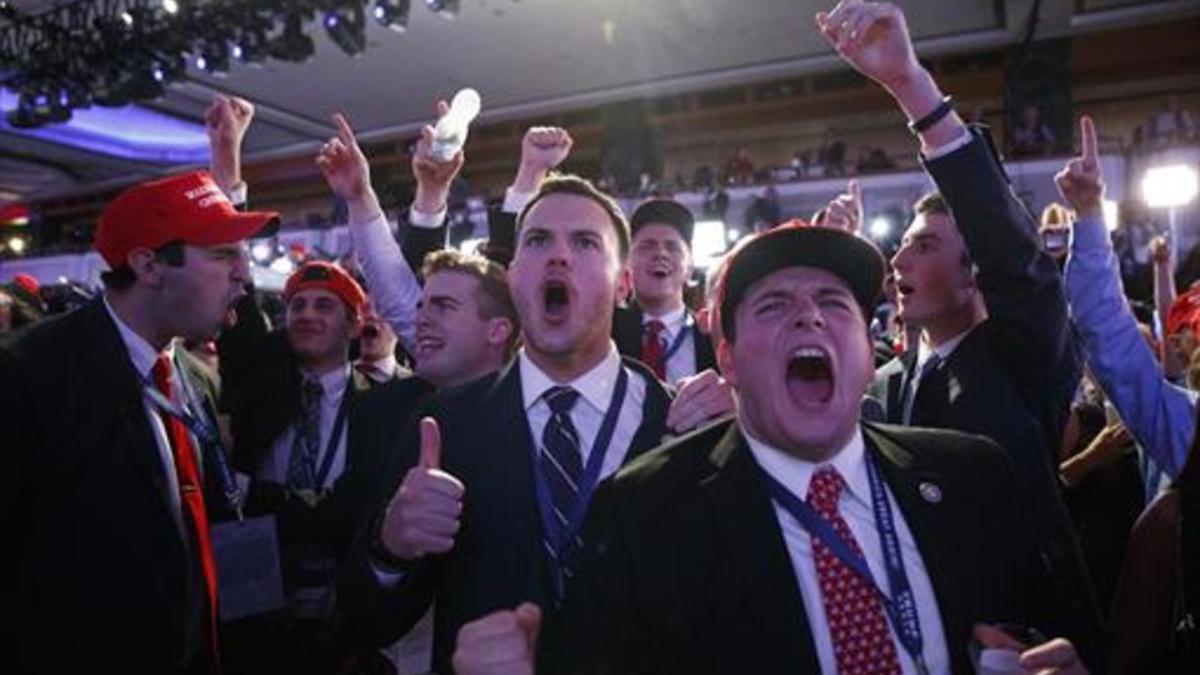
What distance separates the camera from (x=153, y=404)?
6.95 ft

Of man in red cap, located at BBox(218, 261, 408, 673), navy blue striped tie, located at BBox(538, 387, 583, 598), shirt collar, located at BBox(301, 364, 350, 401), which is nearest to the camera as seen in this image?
navy blue striped tie, located at BBox(538, 387, 583, 598)

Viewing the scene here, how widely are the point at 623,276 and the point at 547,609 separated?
980mm

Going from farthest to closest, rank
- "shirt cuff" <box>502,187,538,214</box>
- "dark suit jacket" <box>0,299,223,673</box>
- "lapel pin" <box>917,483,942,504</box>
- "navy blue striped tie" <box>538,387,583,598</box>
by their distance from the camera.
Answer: "shirt cuff" <box>502,187,538,214</box> → "dark suit jacket" <box>0,299,223,673</box> → "navy blue striped tie" <box>538,387,583,598</box> → "lapel pin" <box>917,483,942,504</box>

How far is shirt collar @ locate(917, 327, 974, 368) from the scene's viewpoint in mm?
2211

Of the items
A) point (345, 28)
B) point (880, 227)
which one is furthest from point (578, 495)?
point (880, 227)

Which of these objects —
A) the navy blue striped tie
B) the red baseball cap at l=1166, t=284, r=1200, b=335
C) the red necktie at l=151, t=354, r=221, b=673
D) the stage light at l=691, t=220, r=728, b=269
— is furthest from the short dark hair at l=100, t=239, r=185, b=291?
the stage light at l=691, t=220, r=728, b=269

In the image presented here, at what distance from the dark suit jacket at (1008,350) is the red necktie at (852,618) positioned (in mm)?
443

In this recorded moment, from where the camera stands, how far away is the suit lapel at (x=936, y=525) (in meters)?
1.31

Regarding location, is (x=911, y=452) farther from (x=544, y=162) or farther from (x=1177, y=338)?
(x=1177, y=338)

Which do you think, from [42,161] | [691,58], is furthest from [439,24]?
[42,161]

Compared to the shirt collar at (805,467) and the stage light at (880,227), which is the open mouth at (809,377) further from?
the stage light at (880,227)

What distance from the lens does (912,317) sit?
231 centimetres

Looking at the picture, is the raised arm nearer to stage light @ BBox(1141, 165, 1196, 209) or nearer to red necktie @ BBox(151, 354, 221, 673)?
red necktie @ BBox(151, 354, 221, 673)

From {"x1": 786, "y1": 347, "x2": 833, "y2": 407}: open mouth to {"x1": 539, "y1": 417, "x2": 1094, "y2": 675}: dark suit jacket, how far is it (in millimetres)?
129
